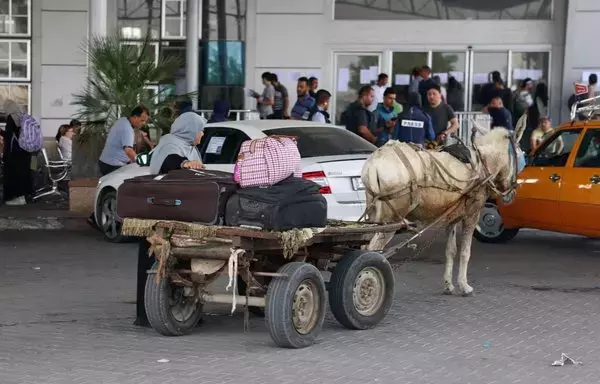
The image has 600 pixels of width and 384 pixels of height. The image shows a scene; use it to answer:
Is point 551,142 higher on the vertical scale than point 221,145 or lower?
higher

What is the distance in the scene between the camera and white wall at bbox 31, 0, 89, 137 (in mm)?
22656

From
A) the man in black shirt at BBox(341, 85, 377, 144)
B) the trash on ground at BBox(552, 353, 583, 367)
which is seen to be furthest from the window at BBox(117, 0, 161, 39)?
the trash on ground at BBox(552, 353, 583, 367)

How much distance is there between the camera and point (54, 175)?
2089cm

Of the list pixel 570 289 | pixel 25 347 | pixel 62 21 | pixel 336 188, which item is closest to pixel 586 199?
pixel 570 289

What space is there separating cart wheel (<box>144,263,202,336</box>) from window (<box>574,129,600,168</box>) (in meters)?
6.44

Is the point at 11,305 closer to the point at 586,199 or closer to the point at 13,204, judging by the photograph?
the point at 586,199

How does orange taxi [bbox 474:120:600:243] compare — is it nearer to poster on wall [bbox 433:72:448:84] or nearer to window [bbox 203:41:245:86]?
poster on wall [bbox 433:72:448:84]

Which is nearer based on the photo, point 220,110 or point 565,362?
point 565,362

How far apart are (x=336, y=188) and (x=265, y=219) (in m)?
4.39

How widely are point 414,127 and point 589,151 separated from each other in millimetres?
2267

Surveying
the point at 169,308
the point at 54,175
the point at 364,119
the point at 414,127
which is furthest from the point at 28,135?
the point at 169,308

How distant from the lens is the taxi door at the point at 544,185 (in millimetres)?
13602

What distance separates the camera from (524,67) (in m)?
22.5

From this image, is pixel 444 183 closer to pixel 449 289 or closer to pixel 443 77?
pixel 449 289
